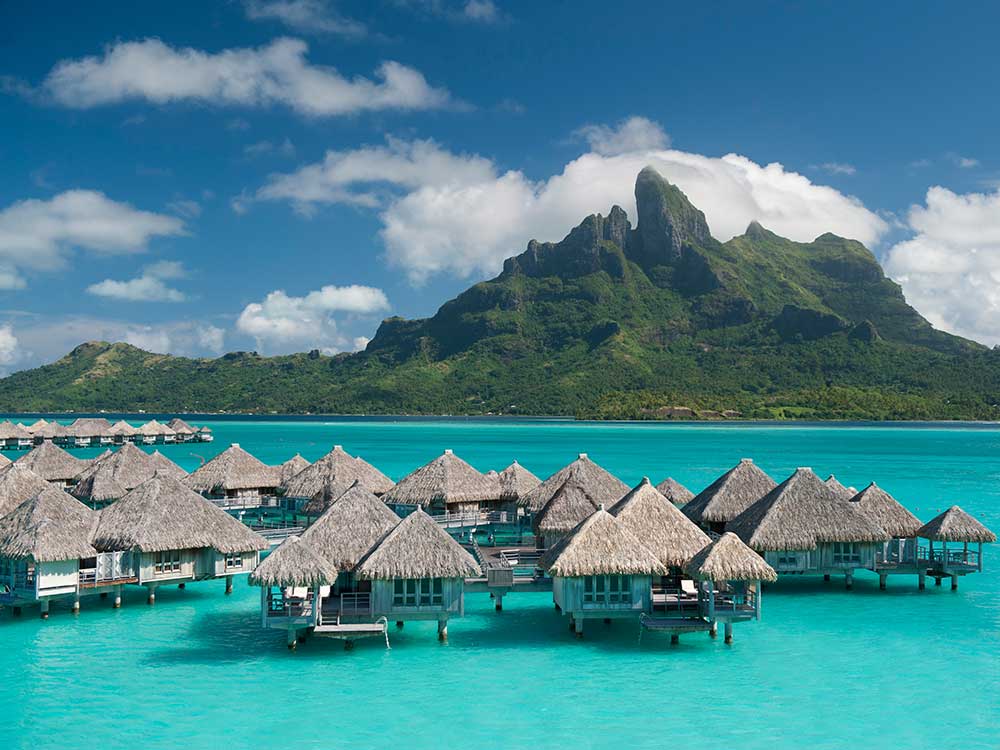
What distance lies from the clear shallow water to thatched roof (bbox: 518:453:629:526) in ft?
15.8

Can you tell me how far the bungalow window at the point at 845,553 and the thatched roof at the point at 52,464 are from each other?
4219 centimetres

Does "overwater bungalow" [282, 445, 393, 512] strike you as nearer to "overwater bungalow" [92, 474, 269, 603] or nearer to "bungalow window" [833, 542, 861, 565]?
"overwater bungalow" [92, 474, 269, 603]

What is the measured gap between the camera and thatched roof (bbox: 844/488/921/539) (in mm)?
31000

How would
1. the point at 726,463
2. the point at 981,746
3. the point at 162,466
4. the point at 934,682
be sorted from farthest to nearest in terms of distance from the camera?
the point at 726,463, the point at 162,466, the point at 934,682, the point at 981,746

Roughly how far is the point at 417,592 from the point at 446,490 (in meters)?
14.1

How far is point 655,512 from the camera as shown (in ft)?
84.2

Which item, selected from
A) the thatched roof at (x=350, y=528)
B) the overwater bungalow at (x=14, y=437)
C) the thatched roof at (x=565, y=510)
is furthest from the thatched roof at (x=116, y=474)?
the overwater bungalow at (x=14, y=437)

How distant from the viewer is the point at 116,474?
4256 cm

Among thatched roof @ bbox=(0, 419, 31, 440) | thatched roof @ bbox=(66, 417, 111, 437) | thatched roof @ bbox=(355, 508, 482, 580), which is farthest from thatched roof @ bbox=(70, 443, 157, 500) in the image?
thatched roof @ bbox=(66, 417, 111, 437)

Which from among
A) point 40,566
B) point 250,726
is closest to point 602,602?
point 250,726

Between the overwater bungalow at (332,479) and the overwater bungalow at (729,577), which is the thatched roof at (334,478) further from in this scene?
the overwater bungalow at (729,577)

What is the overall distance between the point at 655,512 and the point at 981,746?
1010 cm

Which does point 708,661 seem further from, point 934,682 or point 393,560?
point 393,560

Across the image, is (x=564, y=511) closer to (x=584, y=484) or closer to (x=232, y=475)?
(x=584, y=484)
